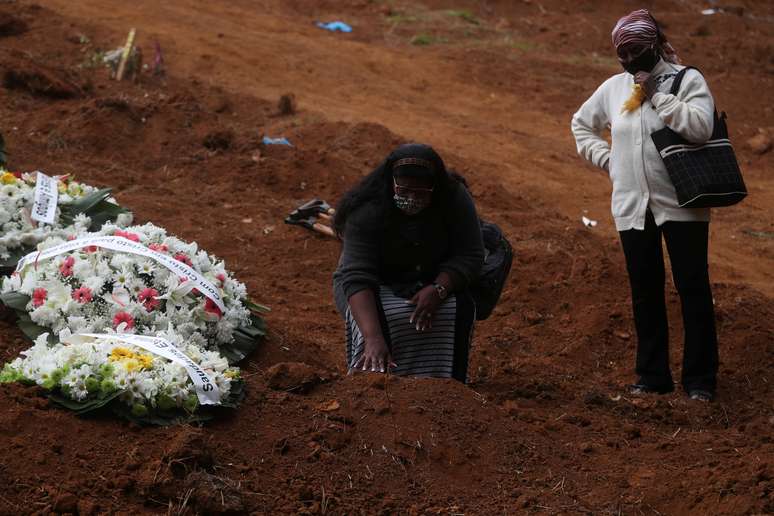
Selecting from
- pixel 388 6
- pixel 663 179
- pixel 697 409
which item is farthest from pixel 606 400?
pixel 388 6

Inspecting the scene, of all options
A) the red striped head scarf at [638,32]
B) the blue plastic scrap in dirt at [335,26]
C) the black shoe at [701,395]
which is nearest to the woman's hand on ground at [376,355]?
the black shoe at [701,395]

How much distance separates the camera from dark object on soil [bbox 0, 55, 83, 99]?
1005cm

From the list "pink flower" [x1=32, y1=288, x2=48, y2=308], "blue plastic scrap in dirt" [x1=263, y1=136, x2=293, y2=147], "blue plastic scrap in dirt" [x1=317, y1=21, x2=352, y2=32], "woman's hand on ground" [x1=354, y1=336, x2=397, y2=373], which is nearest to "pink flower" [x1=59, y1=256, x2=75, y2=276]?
"pink flower" [x1=32, y1=288, x2=48, y2=308]

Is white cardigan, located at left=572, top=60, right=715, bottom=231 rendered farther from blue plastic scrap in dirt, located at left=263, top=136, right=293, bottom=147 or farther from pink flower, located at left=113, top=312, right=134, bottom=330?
blue plastic scrap in dirt, located at left=263, top=136, right=293, bottom=147

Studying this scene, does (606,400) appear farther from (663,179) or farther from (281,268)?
(281,268)

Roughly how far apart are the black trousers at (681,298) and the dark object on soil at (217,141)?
4.87 metres

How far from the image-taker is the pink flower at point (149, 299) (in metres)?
5.01

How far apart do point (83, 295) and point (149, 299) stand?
30 centimetres

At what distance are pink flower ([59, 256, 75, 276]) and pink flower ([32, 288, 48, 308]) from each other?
0.13m

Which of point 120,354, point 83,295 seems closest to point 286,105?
point 83,295

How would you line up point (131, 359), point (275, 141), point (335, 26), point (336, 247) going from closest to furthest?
point (131, 359) < point (336, 247) < point (275, 141) < point (335, 26)

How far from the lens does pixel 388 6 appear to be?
58.2 ft

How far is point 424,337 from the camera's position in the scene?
16.6 feet

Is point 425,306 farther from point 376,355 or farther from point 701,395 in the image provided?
point 701,395
